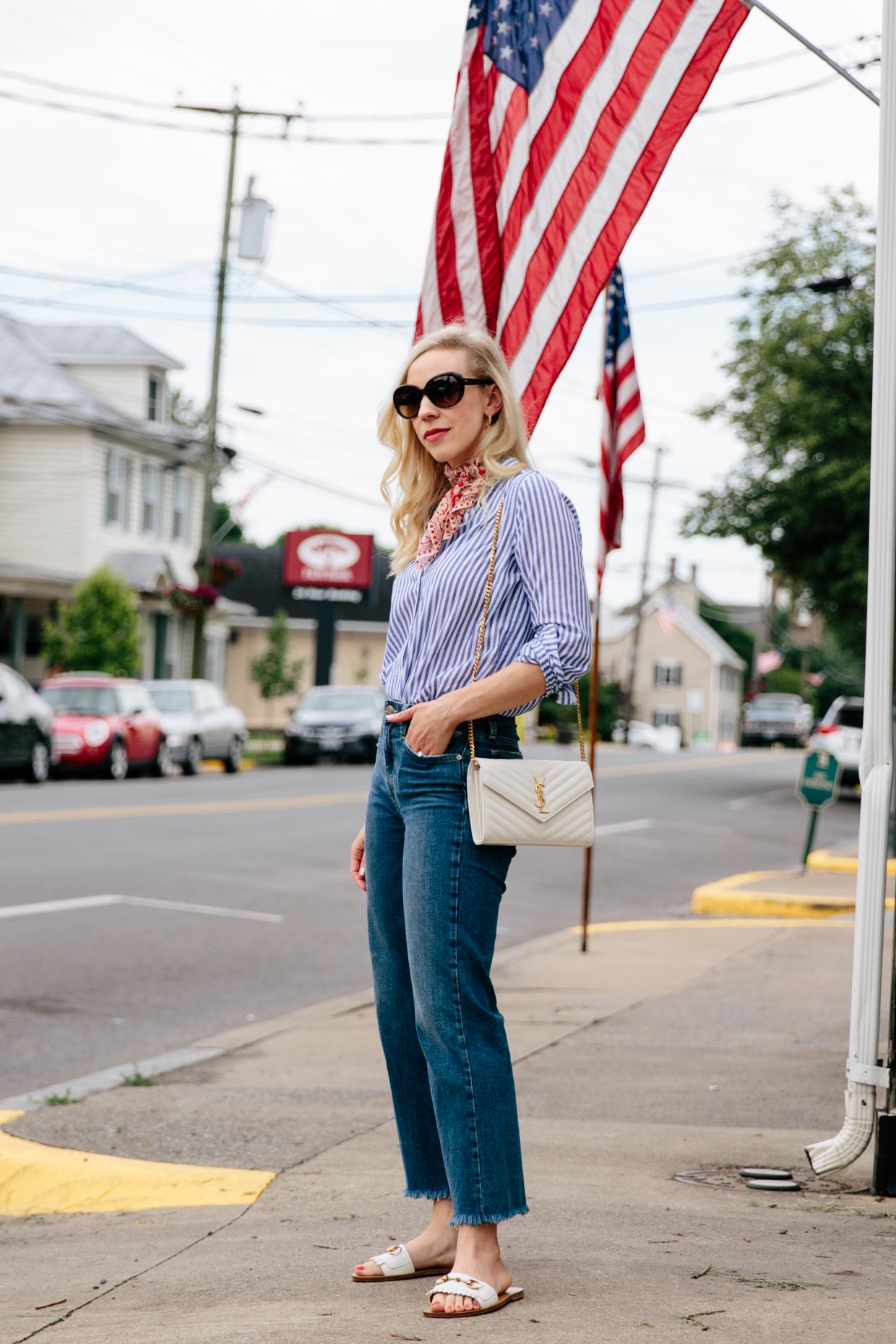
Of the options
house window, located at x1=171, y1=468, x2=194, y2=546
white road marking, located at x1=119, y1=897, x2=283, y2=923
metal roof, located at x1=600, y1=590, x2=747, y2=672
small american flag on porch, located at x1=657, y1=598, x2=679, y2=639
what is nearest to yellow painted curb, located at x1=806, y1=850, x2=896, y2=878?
white road marking, located at x1=119, y1=897, x2=283, y2=923

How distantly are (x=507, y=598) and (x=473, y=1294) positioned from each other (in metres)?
1.38

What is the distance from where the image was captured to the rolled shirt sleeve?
10.4 feet

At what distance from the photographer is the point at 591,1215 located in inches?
149

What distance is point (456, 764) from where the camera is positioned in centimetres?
319

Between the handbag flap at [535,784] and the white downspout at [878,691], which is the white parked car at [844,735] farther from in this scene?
the handbag flap at [535,784]

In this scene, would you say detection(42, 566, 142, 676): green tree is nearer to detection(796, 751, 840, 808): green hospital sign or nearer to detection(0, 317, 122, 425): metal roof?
detection(0, 317, 122, 425): metal roof

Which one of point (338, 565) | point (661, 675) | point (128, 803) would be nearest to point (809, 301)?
point (128, 803)

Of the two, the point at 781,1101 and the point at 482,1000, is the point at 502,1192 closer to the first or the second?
the point at 482,1000

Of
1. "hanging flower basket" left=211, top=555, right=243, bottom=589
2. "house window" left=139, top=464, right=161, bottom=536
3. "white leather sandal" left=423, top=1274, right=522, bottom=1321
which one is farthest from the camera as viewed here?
"house window" left=139, top=464, right=161, bottom=536

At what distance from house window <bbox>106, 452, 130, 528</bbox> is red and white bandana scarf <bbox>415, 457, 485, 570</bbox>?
33.9 meters

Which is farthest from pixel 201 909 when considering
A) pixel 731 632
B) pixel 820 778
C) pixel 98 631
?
pixel 731 632

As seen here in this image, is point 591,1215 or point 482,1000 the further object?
point 591,1215

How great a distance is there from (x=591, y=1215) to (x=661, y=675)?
8249 centimetres

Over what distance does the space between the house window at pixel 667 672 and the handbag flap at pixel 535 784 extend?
82604 millimetres
